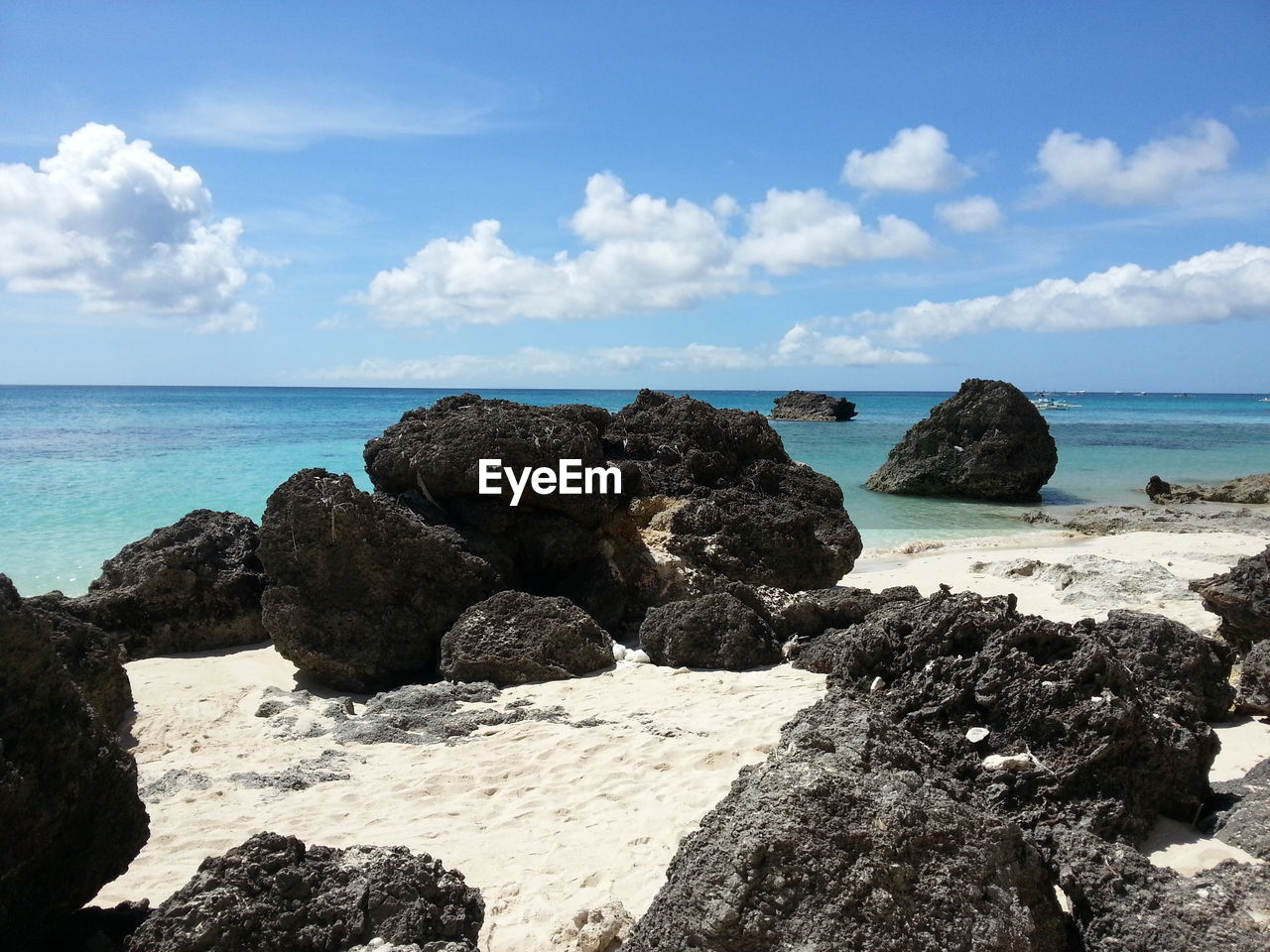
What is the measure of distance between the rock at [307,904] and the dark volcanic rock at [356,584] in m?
3.86

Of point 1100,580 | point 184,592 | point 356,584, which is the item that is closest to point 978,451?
point 1100,580

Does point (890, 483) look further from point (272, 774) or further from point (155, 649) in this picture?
point (272, 774)

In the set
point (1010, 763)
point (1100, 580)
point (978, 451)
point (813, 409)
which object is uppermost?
point (813, 409)

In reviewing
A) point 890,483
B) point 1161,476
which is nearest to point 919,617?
point 890,483

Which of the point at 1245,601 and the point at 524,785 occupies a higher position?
the point at 1245,601

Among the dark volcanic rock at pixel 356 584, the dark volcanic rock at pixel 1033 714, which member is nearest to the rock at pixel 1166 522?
the dark volcanic rock at pixel 356 584

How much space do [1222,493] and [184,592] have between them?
2127cm

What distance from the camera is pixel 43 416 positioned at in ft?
171

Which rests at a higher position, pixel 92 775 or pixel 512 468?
pixel 512 468

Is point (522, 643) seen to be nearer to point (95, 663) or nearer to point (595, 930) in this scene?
point (95, 663)

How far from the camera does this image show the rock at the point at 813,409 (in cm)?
5812

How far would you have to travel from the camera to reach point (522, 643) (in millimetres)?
6285

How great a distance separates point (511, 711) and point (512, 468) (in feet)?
7.91

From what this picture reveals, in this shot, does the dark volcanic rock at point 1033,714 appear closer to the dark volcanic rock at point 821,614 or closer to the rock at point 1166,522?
the dark volcanic rock at point 821,614
